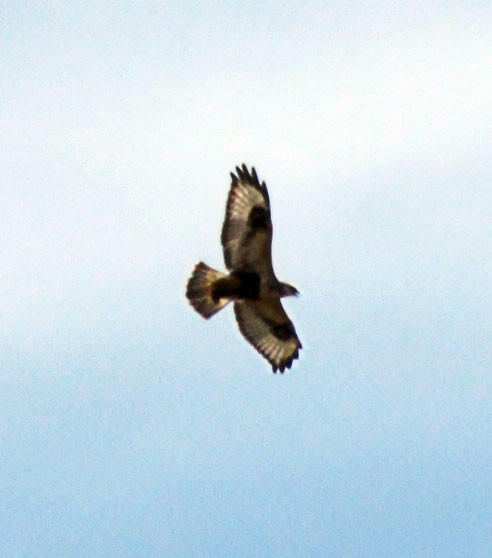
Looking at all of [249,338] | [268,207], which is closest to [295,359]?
[249,338]

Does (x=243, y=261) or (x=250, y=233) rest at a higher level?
(x=250, y=233)

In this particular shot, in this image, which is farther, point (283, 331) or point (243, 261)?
point (283, 331)

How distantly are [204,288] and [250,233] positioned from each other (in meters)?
1.09

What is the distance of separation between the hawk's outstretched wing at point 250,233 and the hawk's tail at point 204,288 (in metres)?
0.31

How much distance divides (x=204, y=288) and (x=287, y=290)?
1.26 m

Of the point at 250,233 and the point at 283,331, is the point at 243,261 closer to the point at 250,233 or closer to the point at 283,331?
the point at 250,233

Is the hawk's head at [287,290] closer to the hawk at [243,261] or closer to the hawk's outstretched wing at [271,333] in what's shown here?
the hawk at [243,261]

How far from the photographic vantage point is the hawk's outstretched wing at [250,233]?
2958 cm

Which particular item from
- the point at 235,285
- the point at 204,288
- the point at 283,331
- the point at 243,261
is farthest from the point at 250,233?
the point at 283,331

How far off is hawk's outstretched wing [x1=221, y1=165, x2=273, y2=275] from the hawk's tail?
308 mm

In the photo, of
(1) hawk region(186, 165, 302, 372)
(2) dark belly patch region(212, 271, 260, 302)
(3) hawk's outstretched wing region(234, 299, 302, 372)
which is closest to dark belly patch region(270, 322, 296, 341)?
(3) hawk's outstretched wing region(234, 299, 302, 372)

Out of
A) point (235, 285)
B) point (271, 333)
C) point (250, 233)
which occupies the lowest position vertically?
point (235, 285)

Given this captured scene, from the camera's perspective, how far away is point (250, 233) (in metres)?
29.6

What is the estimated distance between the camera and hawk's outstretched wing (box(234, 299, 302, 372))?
3088 centimetres
